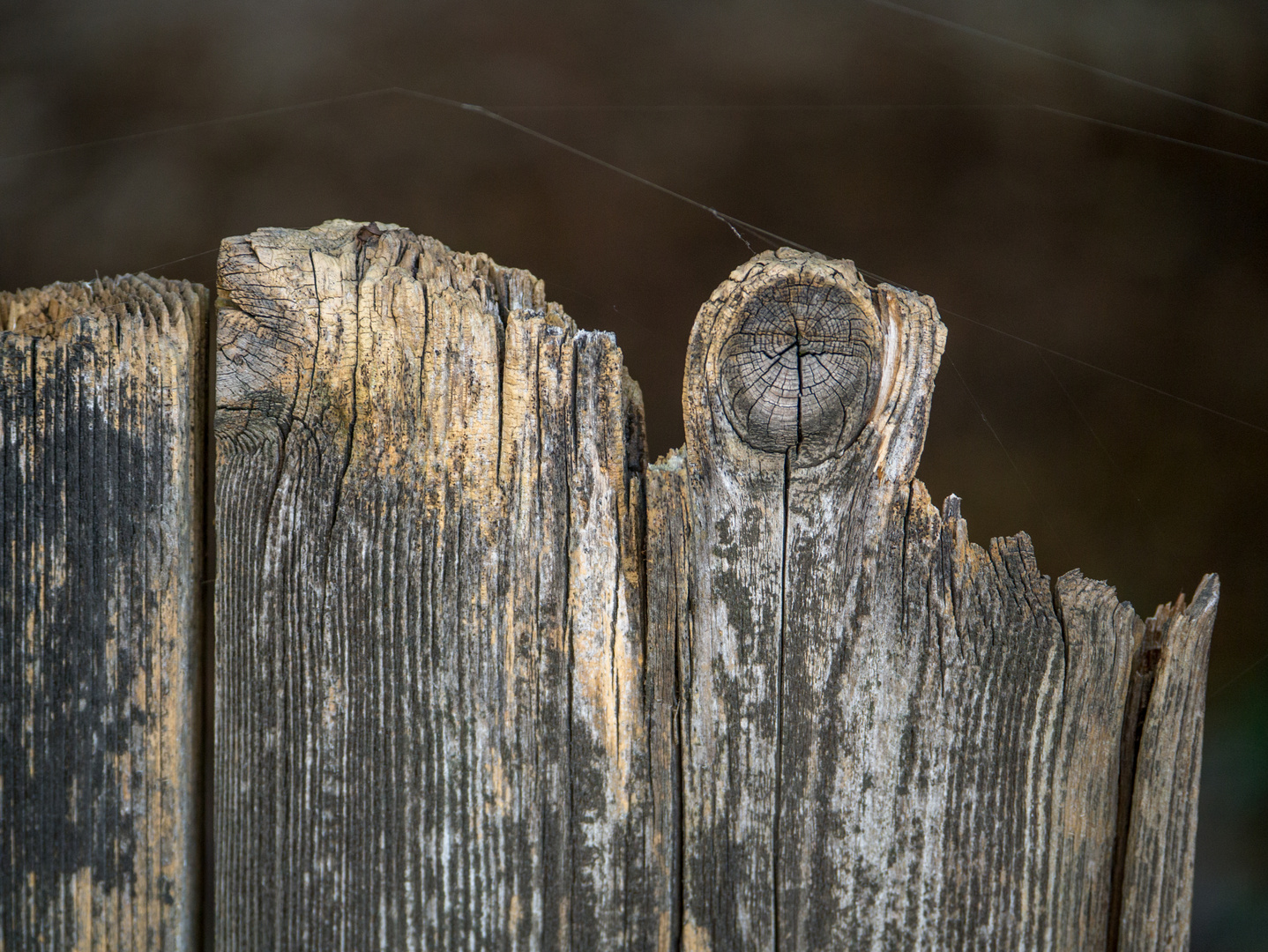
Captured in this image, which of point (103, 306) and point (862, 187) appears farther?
point (862, 187)

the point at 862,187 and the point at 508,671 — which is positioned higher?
the point at 862,187

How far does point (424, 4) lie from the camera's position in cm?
221

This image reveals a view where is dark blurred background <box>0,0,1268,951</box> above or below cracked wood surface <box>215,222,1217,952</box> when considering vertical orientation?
above

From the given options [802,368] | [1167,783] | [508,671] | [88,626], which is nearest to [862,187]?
[802,368]

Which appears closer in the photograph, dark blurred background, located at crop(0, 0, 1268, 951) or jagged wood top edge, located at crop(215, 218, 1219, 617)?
jagged wood top edge, located at crop(215, 218, 1219, 617)

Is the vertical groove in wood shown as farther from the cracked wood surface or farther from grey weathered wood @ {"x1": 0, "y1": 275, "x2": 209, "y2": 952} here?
grey weathered wood @ {"x1": 0, "y1": 275, "x2": 209, "y2": 952}

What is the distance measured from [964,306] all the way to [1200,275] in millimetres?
518

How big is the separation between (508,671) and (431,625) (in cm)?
9

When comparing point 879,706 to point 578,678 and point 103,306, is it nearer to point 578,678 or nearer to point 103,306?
point 578,678

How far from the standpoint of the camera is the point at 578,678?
82 cm

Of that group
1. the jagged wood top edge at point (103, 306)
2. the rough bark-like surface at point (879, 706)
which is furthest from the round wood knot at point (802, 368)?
the jagged wood top edge at point (103, 306)

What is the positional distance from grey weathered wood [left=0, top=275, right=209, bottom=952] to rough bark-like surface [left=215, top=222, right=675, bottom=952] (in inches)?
3.3

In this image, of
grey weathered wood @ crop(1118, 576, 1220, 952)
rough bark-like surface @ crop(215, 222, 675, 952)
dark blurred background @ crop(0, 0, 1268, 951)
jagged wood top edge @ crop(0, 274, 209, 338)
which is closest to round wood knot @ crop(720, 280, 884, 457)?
rough bark-like surface @ crop(215, 222, 675, 952)

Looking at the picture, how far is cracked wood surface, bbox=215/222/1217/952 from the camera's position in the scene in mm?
810
